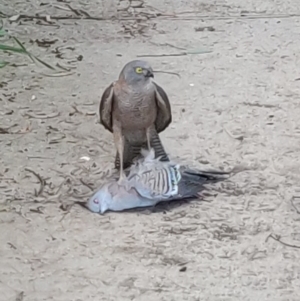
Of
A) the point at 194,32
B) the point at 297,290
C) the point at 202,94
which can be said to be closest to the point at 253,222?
the point at 297,290

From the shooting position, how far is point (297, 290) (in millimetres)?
3240

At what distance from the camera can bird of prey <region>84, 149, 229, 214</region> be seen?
3.80 meters

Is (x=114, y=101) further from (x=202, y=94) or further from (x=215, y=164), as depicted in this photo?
(x=202, y=94)

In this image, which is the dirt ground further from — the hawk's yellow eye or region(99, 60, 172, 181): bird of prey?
the hawk's yellow eye

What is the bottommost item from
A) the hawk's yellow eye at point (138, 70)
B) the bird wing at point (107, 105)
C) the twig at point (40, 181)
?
the twig at point (40, 181)

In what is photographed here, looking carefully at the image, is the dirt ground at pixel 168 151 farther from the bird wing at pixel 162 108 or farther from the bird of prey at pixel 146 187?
the bird wing at pixel 162 108

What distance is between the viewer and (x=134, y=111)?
3.80 meters

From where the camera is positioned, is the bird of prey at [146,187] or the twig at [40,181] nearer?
the bird of prey at [146,187]

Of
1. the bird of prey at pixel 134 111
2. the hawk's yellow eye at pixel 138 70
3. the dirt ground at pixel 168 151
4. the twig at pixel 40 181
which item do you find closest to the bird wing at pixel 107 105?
the bird of prey at pixel 134 111

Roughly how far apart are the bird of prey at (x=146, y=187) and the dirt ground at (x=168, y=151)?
7 cm

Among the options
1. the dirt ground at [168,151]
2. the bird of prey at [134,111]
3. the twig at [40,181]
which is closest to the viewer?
the dirt ground at [168,151]

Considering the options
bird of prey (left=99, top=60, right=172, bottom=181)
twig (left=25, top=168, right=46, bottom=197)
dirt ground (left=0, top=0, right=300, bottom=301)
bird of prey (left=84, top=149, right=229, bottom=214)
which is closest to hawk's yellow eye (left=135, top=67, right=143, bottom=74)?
bird of prey (left=99, top=60, right=172, bottom=181)

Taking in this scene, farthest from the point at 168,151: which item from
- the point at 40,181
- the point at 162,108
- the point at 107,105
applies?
the point at 40,181

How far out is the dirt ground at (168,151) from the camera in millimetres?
3350
